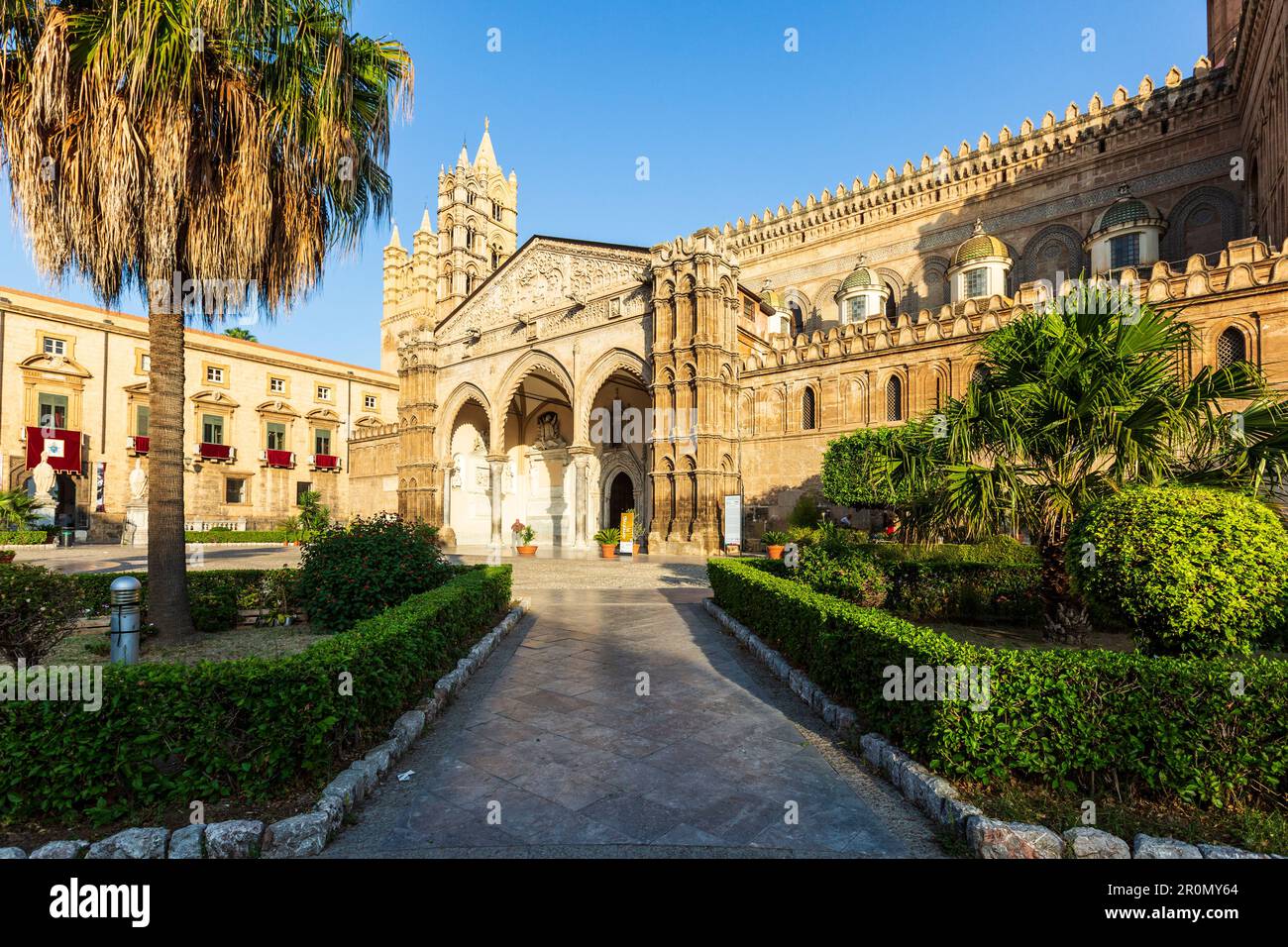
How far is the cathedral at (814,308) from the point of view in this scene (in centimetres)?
2105

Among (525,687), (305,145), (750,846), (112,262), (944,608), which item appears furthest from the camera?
(944,608)

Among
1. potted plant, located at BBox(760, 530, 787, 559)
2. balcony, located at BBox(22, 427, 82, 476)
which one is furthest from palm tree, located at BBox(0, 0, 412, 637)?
balcony, located at BBox(22, 427, 82, 476)

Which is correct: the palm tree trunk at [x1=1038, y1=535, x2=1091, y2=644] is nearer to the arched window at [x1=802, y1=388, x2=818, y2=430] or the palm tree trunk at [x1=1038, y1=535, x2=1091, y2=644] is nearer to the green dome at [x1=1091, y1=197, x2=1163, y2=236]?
the arched window at [x1=802, y1=388, x2=818, y2=430]

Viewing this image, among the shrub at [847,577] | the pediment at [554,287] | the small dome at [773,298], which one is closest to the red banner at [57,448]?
the pediment at [554,287]

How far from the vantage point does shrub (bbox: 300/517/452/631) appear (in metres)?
7.89

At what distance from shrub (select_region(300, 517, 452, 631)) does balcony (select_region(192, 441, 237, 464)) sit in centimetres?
3727

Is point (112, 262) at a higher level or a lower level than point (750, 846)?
higher

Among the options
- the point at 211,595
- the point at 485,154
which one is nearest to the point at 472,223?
the point at 485,154

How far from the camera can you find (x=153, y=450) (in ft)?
25.0

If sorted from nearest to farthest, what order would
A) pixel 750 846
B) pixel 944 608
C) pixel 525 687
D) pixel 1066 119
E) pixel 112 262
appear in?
pixel 750 846, pixel 525 687, pixel 112 262, pixel 944 608, pixel 1066 119

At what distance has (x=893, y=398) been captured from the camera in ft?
75.1

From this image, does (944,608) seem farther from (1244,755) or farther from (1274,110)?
(1274,110)

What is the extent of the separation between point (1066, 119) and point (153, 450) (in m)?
36.9
